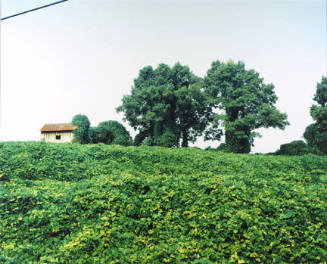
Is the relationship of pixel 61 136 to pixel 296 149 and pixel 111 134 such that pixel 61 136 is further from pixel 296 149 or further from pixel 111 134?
pixel 296 149

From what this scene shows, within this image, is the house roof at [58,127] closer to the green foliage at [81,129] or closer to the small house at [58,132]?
the small house at [58,132]

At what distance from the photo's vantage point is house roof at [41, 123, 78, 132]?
89.1 feet

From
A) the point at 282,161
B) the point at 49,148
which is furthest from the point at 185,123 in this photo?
the point at 49,148

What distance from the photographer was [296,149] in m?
20.8

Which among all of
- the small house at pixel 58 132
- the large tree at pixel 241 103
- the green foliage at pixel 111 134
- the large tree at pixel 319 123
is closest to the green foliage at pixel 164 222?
the large tree at pixel 241 103

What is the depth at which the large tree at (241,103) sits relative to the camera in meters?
21.6

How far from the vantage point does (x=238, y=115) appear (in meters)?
23.2

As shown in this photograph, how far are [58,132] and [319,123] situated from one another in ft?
98.0

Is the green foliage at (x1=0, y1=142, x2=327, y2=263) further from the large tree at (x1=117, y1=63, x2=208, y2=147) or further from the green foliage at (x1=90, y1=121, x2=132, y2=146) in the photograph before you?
the green foliage at (x1=90, y1=121, x2=132, y2=146)

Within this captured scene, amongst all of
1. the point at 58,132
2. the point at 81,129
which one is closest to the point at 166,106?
the point at 81,129

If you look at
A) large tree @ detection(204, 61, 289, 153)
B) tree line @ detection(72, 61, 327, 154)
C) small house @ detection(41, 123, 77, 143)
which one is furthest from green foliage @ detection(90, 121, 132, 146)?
large tree @ detection(204, 61, 289, 153)

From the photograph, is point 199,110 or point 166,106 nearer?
point 166,106

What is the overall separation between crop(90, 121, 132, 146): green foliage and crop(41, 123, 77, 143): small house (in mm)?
2565

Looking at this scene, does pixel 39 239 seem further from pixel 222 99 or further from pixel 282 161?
pixel 222 99
